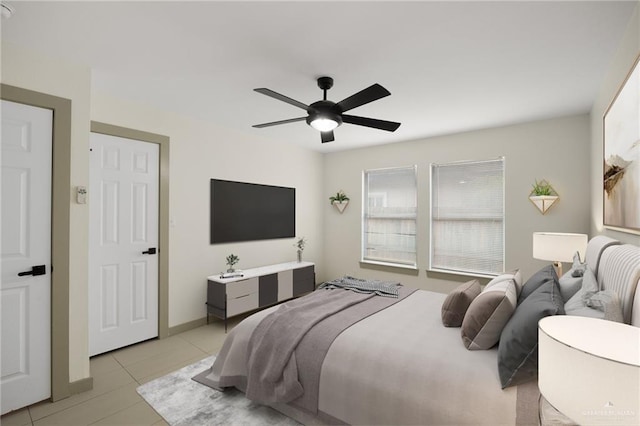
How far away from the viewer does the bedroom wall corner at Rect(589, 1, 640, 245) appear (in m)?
1.81

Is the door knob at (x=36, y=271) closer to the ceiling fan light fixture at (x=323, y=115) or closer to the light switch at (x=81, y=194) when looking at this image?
the light switch at (x=81, y=194)

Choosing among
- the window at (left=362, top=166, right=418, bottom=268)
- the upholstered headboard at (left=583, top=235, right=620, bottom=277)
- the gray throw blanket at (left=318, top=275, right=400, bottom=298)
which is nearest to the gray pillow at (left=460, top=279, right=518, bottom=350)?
the upholstered headboard at (left=583, top=235, right=620, bottom=277)

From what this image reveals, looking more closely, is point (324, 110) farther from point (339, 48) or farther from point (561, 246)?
point (561, 246)

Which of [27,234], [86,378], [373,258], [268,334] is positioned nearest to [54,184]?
[27,234]

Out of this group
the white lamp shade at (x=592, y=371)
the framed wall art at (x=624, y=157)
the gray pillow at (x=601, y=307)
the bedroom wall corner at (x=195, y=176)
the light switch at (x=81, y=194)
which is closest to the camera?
the white lamp shade at (x=592, y=371)

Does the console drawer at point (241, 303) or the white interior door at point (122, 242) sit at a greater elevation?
the white interior door at point (122, 242)

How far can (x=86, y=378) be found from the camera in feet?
8.13

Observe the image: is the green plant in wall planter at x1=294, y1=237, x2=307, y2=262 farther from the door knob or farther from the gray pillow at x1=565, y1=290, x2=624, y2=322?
the gray pillow at x1=565, y1=290, x2=624, y2=322

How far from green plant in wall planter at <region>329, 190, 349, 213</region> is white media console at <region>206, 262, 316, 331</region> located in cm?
131

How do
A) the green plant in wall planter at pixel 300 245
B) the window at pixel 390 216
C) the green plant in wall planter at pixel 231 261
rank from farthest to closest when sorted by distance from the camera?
1. the green plant in wall planter at pixel 300 245
2. the window at pixel 390 216
3. the green plant in wall planter at pixel 231 261

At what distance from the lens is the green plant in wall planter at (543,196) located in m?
3.68

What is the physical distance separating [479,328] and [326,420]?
1128mm

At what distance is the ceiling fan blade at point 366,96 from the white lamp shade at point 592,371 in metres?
1.67

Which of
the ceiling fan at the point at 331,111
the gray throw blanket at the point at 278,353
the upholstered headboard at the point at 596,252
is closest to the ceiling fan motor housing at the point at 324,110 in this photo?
the ceiling fan at the point at 331,111
